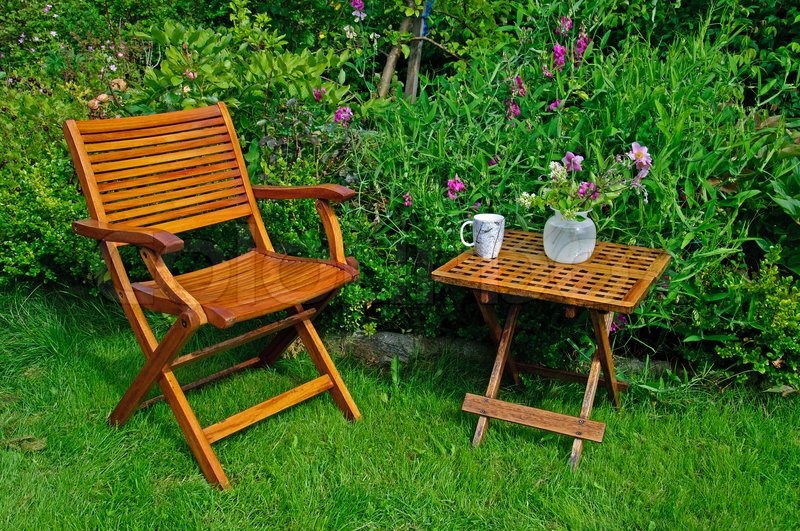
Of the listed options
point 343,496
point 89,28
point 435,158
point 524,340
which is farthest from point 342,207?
point 89,28

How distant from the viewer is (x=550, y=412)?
9.61 feet

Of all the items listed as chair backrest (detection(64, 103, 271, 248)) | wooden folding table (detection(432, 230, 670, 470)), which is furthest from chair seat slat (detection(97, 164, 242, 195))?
wooden folding table (detection(432, 230, 670, 470))

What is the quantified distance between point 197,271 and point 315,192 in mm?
583

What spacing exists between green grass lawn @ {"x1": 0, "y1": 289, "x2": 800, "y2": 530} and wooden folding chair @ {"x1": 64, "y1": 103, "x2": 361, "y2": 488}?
0.44 ft

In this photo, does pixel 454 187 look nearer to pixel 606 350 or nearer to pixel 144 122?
pixel 606 350

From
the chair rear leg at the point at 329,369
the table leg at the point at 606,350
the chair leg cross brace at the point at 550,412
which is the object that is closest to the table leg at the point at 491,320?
the chair leg cross brace at the point at 550,412

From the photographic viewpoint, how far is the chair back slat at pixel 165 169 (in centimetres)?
306

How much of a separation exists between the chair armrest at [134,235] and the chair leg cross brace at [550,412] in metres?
1.08

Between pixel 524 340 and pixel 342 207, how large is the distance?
101cm

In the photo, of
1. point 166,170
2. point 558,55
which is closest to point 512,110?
point 558,55

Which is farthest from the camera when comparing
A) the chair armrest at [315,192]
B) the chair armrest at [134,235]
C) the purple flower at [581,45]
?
the purple flower at [581,45]

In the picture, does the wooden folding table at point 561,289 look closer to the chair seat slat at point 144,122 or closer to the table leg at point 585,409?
the table leg at point 585,409

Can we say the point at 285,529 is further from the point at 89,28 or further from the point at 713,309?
the point at 89,28

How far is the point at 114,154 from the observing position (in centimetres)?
312
